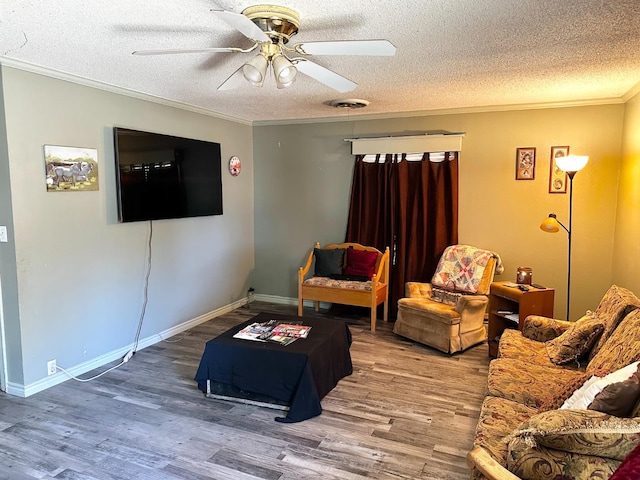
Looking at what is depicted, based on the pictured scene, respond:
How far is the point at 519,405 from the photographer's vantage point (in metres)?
2.19

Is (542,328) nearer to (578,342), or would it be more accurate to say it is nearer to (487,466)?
(578,342)

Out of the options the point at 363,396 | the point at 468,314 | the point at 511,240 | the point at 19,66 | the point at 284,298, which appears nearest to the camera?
the point at 19,66

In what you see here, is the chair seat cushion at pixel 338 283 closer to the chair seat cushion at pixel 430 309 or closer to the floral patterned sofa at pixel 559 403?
the chair seat cushion at pixel 430 309

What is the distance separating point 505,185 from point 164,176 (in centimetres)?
357

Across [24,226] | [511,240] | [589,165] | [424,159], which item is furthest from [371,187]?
[24,226]

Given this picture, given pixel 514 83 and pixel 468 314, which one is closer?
pixel 514 83

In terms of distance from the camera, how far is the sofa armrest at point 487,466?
1.50 meters

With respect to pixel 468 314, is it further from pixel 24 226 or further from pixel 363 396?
pixel 24 226

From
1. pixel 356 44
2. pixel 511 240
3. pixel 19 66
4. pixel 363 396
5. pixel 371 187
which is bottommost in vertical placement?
pixel 363 396

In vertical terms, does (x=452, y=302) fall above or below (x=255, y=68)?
below

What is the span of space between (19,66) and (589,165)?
5039 millimetres

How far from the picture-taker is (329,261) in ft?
16.9

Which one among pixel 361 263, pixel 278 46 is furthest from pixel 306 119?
pixel 278 46

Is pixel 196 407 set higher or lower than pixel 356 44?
lower
